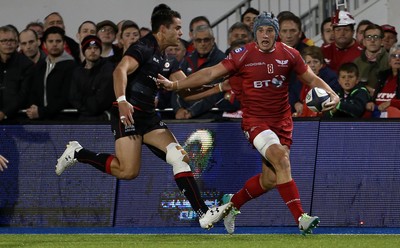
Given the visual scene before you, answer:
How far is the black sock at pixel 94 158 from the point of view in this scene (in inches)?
519

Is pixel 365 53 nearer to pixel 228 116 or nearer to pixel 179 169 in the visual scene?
pixel 228 116

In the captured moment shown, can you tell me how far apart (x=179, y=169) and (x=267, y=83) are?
132 centimetres

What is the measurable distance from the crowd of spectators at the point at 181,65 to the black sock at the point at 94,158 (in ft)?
5.28

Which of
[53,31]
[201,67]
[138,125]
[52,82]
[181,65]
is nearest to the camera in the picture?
[138,125]

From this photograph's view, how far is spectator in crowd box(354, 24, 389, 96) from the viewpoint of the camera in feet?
51.2

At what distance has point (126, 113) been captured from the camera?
12250 mm

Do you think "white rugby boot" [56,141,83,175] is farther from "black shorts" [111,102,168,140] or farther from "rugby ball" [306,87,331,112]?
"rugby ball" [306,87,331,112]

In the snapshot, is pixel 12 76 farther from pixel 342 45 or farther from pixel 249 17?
pixel 342 45

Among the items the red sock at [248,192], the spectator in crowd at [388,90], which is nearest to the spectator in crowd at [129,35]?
the spectator in crowd at [388,90]

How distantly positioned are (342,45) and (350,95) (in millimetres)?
1475

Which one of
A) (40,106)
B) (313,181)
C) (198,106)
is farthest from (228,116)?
(40,106)

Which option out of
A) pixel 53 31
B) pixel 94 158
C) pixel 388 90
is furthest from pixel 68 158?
pixel 388 90

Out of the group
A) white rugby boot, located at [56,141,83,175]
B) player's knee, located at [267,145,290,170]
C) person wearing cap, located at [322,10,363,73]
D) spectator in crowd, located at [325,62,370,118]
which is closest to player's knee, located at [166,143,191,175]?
player's knee, located at [267,145,290,170]

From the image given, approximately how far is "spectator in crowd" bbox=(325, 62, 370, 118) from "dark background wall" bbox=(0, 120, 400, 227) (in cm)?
40
